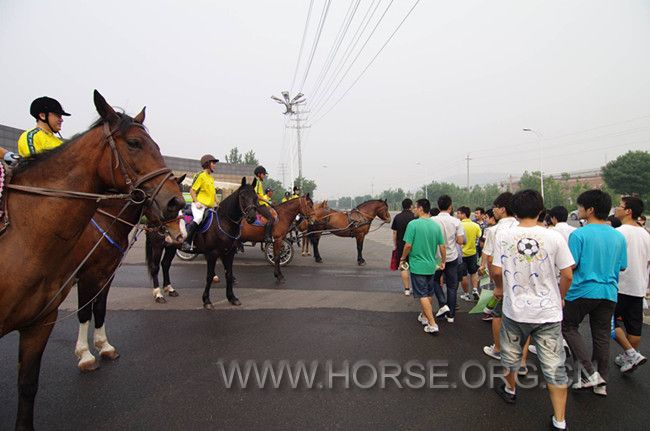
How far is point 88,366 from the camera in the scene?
3.77m

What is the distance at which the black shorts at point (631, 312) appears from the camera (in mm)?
3818

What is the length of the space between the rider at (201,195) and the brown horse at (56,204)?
13.2 ft

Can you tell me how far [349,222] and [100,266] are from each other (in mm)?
9010

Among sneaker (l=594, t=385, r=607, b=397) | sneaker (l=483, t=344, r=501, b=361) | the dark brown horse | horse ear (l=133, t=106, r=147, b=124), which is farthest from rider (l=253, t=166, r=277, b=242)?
sneaker (l=594, t=385, r=607, b=397)

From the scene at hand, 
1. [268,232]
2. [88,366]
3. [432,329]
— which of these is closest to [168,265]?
[268,232]

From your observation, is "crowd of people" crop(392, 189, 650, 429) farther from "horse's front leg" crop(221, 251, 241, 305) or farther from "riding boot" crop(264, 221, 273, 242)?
"riding boot" crop(264, 221, 273, 242)

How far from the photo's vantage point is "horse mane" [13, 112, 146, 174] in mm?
2463

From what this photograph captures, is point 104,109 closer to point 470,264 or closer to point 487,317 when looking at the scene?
point 487,317

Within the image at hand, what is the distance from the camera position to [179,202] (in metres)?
2.48

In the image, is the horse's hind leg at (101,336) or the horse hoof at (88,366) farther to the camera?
the horse's hind leg at (101,336)

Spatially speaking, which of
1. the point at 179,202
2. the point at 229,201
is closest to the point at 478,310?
the point at 229,201

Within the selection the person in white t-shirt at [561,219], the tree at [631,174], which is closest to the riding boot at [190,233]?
the person in white t-shirt at [561,219]

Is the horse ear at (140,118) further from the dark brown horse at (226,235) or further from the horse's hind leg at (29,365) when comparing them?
the dark brown horse at (226,235)

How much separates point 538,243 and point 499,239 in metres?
0.32
